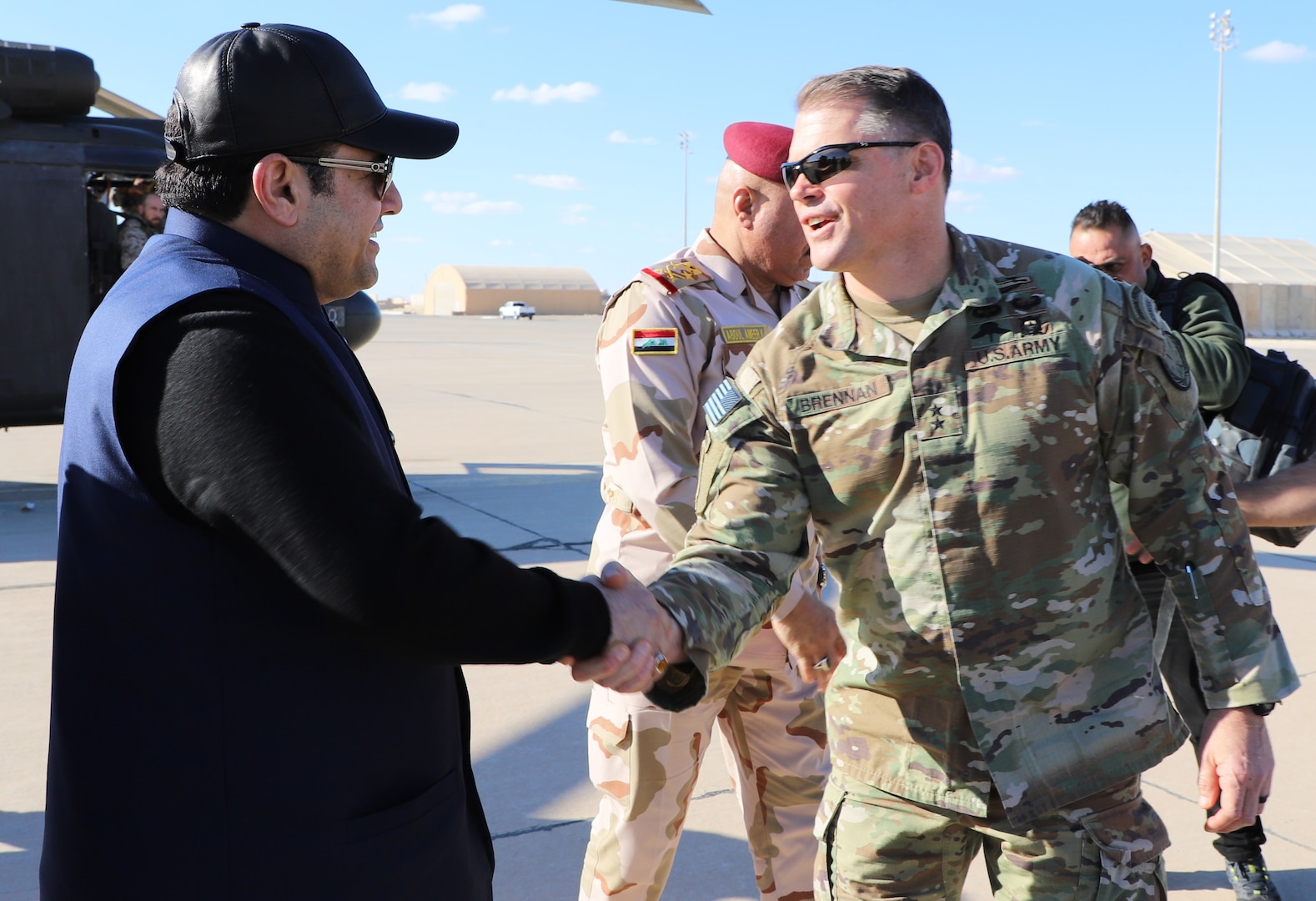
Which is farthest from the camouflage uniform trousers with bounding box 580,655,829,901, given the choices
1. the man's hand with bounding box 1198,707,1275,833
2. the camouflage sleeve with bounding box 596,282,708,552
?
the man's hand with bounding box 1198,707,1275,833

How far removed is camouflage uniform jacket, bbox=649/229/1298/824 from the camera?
2053 mm

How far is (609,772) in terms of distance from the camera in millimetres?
2805

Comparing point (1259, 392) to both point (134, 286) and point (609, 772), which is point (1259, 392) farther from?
point (134, 286)

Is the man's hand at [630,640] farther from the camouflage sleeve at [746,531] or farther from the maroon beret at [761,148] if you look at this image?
the maroon beret at [761,148]

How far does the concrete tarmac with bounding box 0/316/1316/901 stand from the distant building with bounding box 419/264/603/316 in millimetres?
77087

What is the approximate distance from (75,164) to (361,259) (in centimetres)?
797

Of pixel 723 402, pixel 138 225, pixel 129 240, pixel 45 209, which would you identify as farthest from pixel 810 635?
pixel 138 225

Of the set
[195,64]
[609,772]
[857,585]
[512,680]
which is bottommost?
[512,680]

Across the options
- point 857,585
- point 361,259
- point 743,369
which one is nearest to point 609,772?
point 857,585

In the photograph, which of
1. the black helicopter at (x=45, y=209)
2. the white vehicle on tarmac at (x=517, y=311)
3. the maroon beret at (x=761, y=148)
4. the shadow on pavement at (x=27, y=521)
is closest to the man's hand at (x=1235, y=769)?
the maroon beret at (x=761, y=148)

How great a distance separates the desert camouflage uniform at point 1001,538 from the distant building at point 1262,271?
154ft

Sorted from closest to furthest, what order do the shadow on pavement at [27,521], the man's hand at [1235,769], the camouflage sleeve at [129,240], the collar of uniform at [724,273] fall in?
the man's hand at [1235,769], the collar of uniform at [724,273], the shadow on pavement at [27,521], the camouflage sleeve at [129,240]

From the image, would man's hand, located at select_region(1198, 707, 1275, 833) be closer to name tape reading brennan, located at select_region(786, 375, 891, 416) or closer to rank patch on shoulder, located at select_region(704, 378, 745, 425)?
name tape reading brennan, located at select_region(786, 375, 891, 416)

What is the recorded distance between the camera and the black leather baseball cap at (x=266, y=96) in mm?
1690
